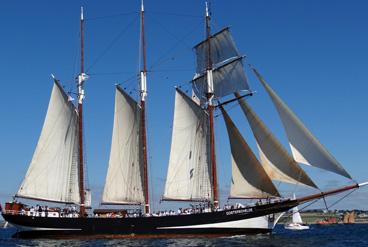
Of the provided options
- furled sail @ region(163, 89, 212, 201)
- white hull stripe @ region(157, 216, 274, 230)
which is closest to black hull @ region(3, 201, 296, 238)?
white hull stripe @ region(157, 216, 274, 230)

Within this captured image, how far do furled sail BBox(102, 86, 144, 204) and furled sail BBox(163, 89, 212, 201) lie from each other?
3.63m

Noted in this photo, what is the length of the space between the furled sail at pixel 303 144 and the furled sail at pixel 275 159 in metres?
1.72

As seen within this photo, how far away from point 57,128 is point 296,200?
26122 mm

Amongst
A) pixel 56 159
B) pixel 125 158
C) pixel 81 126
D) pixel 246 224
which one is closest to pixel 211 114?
pixel 125 158

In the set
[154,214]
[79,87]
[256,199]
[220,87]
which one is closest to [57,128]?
[79,87]

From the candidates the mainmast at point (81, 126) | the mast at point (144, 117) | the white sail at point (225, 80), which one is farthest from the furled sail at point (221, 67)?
the mainmast at point (81, 126)

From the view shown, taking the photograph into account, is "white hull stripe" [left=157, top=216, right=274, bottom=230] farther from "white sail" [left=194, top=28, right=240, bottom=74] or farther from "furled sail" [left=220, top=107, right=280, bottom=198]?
"white sail" [left=194, top=28, right=240, bottom=74]

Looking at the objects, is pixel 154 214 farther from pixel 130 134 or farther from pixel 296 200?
pixel 296 200

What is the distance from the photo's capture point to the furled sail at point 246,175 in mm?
57219

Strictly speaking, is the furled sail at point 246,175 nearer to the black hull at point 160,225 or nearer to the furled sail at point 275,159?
the furled sail at point 275,159

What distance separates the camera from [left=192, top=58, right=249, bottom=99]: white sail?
64250 millimetres

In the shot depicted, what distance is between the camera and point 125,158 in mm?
63656

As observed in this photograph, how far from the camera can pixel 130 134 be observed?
64188 millimetres

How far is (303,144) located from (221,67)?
1652 cm
